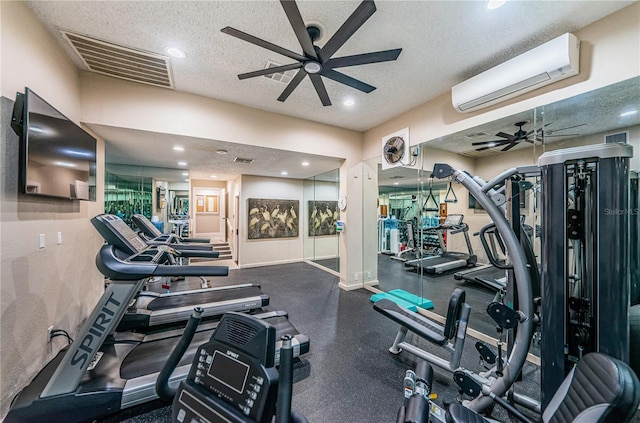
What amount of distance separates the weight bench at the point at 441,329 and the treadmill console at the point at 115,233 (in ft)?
7.67

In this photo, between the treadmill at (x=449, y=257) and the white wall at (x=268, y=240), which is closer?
the treadmill at (x=449, y=257)

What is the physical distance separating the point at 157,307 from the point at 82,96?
2.61 m

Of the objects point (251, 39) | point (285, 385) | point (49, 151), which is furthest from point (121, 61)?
point (285, 385)

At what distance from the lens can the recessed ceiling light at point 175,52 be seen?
7.45 feet

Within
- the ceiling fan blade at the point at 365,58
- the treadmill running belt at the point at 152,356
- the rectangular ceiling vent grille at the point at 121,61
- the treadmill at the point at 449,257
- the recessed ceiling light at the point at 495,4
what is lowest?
the treadmill running belt at the point at 152,356

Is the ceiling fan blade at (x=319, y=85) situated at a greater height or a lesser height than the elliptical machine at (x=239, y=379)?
greater

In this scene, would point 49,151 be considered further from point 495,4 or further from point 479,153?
point 479,153

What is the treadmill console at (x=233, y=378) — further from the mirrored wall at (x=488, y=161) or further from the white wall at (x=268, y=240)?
the white wall at (x=268, y=240)

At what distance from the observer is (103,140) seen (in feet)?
10.8

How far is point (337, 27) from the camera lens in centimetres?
201

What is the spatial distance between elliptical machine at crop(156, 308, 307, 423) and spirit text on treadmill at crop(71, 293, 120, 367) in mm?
1040

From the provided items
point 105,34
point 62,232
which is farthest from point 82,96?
point 62,232

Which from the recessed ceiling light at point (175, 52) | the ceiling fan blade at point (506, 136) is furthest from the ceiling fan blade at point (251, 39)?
the ceiling fan blade at point (506, 136)

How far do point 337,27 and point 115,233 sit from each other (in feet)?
7.88
